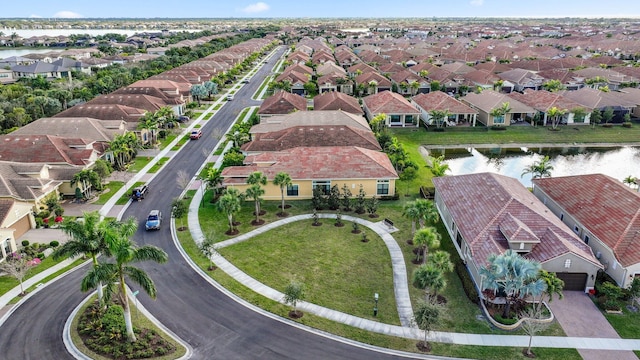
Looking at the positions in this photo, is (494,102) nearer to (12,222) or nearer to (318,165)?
(318,165)

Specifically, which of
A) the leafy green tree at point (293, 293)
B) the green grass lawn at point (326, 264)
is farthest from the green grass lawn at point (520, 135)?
the leafy green tree at point (293, 293)

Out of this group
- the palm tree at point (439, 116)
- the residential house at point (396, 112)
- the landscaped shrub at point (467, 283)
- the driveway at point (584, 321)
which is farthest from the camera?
the residential house at point (396, 112)

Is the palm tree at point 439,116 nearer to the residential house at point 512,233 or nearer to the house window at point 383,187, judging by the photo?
the house window at point 383,187

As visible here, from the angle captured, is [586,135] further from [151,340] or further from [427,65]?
[151,340]

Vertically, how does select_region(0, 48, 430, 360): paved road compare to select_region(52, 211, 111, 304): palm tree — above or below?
below

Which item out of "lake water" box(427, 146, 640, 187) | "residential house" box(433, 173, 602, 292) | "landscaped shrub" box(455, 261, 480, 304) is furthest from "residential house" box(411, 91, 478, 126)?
"landscaped shrub" box(455, 261, 480, 304)

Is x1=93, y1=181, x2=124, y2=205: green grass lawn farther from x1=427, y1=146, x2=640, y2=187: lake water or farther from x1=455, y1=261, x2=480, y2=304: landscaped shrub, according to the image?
x1=427, y1=146, x2=640, y2=187: lake water
